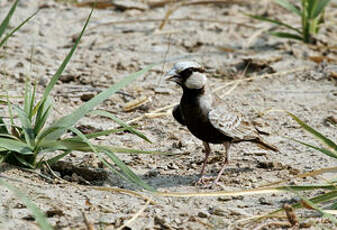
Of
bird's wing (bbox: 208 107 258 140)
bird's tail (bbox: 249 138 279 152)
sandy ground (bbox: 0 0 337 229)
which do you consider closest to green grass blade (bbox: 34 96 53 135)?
sandy ground (bbox: 0 0 337 229)

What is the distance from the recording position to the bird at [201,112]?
473 cm

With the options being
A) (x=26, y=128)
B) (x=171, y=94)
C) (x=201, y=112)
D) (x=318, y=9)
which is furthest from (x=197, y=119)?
(x=318, y=9)

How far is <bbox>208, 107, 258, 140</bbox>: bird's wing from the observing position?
15.6ft

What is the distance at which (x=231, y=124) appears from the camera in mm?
4875

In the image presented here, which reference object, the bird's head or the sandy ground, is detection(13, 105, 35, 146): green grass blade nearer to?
the sandy ground

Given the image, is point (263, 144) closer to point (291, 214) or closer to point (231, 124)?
point (231, 124)

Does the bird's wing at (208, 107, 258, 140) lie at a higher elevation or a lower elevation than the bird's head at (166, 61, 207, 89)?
lower

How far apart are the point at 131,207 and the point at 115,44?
3.66 m

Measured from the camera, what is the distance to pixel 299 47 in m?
7.41

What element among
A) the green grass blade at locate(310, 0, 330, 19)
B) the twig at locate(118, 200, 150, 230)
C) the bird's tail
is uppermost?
the green grass blade at locate(310, 0, 330, 19)

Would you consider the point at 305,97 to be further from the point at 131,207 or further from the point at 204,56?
the point at 131,207

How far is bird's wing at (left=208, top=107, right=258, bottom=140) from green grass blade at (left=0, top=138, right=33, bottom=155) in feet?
4.45

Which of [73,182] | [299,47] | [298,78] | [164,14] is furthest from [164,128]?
[164,14]

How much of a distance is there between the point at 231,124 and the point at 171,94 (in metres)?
1.65
